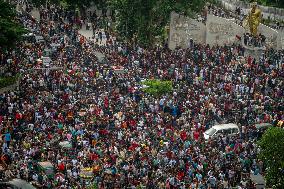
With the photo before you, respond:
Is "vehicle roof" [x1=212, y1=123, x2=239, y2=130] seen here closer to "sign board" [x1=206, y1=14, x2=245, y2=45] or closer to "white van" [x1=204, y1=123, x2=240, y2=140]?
"white van" [x1=204, y1=123, x2=240, y2=140]

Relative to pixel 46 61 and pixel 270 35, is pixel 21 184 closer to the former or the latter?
pixel 46 61

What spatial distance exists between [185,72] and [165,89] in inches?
155

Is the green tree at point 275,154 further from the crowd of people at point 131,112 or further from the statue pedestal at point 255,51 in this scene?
the statue pedestal at point 255,51

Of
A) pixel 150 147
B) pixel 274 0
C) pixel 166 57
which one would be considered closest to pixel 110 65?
pixel 166 57

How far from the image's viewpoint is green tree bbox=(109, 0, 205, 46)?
6147 centimetres

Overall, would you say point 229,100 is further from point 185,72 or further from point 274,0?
point 274,0

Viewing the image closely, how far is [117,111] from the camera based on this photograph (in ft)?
155

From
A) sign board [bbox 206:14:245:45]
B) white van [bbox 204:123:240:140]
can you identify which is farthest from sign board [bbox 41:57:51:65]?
sign board [bbox 206:14:245:45]

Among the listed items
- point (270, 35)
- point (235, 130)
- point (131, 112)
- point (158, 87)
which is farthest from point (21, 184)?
point (270, 35)

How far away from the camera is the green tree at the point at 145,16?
61469 mm

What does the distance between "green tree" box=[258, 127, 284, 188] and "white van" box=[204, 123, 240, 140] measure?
30.1 feet

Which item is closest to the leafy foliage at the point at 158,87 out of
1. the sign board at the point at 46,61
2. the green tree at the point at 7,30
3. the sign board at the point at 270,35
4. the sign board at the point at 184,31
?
the sign board at the point at 46,61

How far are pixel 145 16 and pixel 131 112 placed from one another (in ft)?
57.0

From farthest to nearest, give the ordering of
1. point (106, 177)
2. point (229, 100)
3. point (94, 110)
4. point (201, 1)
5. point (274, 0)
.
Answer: point (274, 0) → point (201, 1) → point (229, 100) → point (94, 110) → point (106, 177)
